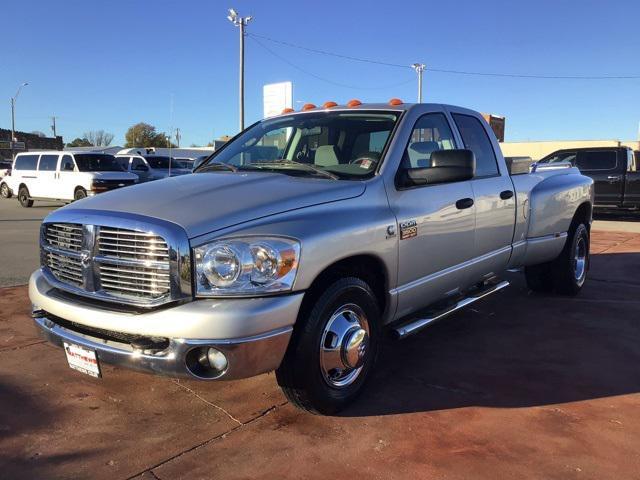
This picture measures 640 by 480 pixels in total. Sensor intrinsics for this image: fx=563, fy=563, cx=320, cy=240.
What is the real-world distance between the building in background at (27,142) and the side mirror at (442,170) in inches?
2423

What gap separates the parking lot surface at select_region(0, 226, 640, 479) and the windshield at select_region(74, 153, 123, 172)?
48.0 feet

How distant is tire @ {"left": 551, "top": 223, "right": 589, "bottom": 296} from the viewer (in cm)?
606

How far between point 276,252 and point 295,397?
0.91 meters

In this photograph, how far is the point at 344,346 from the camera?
10.5 ft

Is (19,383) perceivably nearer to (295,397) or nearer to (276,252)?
(295,397)

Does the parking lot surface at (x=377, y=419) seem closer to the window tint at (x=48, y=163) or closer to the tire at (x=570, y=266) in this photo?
the tire at (x=570, y=266)

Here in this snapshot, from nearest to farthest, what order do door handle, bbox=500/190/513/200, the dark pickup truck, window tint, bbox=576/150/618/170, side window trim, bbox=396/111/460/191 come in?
side window trim, bbox=396/111/460/191 < door handle, bbox=500/190/513/200 < the dark pickup truck < window tint, bbox=576/150/618/170

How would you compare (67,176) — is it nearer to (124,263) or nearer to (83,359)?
(83,359)

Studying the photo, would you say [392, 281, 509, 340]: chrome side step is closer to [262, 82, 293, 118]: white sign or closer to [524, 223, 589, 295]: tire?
[524, 223, 589, 295]: tire

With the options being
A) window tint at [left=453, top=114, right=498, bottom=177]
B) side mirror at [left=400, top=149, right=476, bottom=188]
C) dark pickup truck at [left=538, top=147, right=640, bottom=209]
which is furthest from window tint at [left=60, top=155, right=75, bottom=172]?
side mirror at [left=400, top=149, right=476, bottom=188]

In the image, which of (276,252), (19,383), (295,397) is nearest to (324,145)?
(276,252)

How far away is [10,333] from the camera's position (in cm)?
488

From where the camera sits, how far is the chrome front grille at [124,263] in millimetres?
2717

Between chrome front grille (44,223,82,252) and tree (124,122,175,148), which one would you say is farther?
tree (124,122,175,148)
